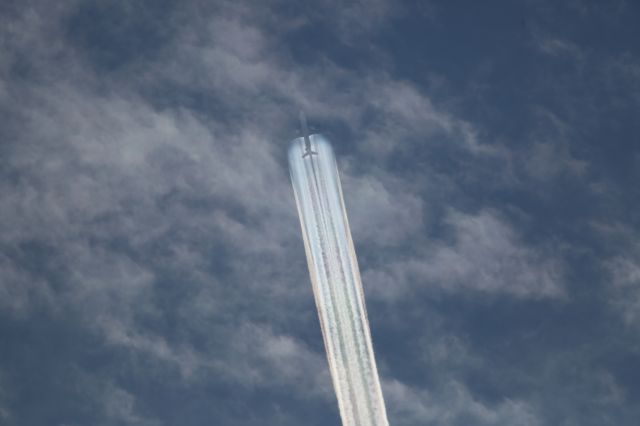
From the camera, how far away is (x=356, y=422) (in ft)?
650

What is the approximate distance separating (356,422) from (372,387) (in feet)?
27.9

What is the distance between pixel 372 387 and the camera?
656 feet
